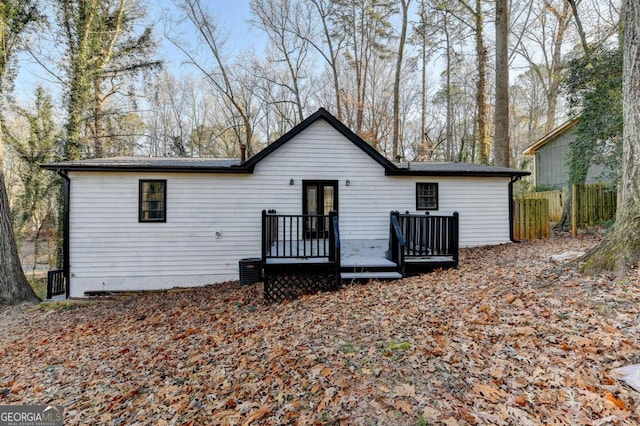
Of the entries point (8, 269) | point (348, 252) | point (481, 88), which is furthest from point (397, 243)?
point (481, 88)

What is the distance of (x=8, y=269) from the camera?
25.5 feet

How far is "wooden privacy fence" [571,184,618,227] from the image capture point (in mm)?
10062

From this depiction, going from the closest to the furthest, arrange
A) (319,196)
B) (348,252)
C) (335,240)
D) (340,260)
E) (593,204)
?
1. (335,240)
2. (340,260)
3. (348,252)
4. (319,196)
5. (593,204)

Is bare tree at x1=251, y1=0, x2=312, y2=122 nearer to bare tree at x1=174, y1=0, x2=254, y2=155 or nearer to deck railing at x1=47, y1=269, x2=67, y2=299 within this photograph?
bare tree at x1=174, y1=0, x2=254, y2=155

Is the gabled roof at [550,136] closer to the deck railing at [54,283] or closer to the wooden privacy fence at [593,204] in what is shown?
the wooden privacy fence at [593,204]

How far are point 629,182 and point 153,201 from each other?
10.2 metres

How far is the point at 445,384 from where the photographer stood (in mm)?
2656

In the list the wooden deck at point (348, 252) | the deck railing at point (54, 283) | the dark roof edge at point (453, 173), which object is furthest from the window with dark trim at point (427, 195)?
the deck railing at point (54, 283)

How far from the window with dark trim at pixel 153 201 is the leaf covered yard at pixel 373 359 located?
11.0ft

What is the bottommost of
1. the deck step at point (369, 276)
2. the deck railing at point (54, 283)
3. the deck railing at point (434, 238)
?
the deck railing at point (54, 283)

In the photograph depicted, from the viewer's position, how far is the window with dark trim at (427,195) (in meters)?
9.62

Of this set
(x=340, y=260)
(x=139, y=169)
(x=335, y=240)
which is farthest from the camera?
(x=139, y=169)

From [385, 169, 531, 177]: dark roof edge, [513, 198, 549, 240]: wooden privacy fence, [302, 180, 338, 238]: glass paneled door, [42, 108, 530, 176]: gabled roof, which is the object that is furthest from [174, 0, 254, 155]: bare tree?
[513, 198, 549, 240]: wooden privacy fence

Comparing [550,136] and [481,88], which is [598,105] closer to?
[481,88]
